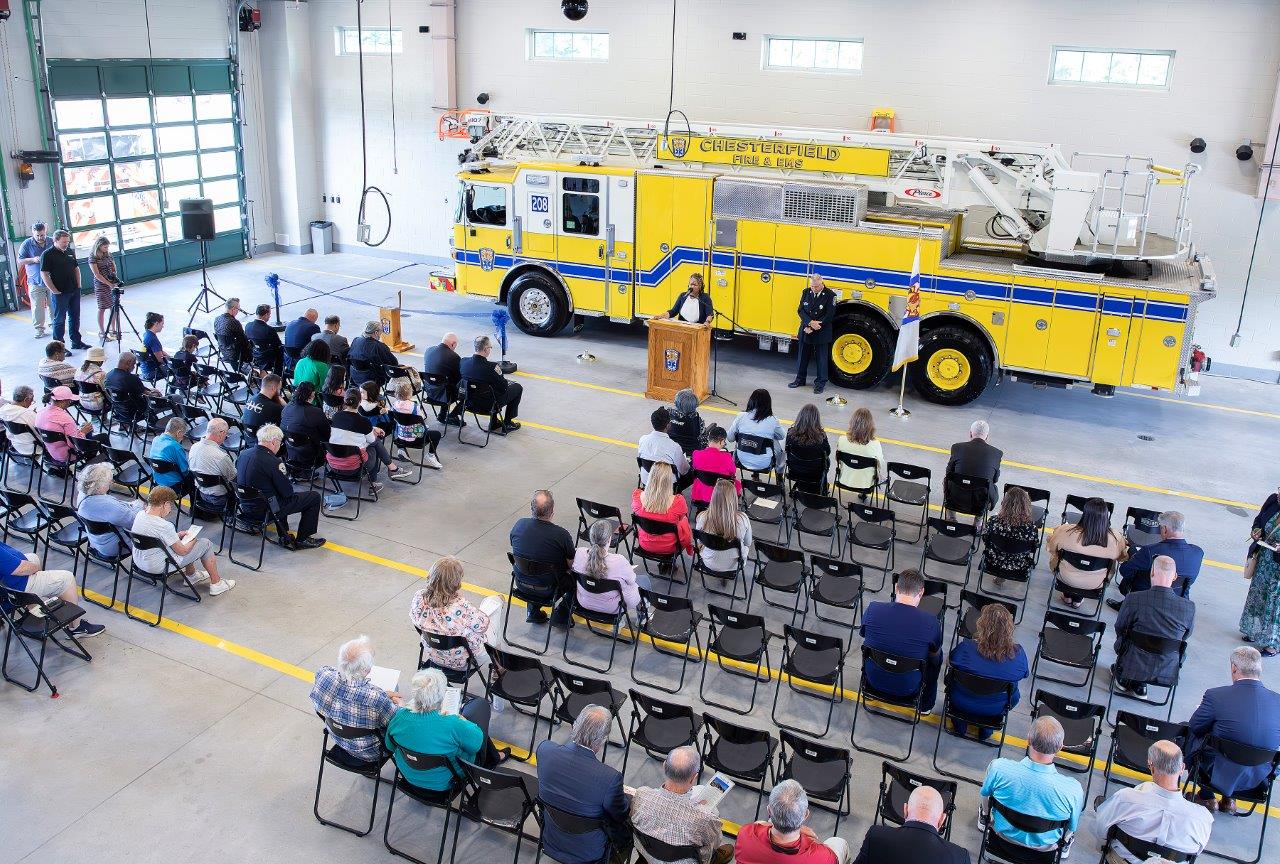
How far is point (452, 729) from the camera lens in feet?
20.8

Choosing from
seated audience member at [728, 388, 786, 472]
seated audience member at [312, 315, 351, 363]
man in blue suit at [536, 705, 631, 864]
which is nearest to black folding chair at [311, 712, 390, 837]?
man in blue suit at [536, 705, 631, 864]

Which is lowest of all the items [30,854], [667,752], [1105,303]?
[30,854]

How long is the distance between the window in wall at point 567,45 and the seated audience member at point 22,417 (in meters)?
12.0

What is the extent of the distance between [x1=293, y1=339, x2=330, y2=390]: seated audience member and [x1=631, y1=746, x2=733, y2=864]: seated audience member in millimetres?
8321

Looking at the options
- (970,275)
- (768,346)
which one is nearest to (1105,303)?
(970,275)

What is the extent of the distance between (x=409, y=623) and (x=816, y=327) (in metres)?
Answer: 7.73

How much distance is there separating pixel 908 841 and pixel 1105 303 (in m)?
10.2

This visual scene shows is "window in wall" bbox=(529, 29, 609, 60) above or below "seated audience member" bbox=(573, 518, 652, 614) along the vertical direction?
above

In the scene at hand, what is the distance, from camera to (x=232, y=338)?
13930mm

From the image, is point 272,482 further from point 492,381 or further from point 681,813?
point 681,813

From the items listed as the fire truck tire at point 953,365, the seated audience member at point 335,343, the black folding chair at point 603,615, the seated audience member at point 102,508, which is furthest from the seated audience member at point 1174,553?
the seated audience member at point 335,343

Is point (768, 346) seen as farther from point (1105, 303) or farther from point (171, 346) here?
point (171, 346)

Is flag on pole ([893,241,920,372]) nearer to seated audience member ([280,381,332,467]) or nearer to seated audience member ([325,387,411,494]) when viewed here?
seated audience member ([325,387,411,494])

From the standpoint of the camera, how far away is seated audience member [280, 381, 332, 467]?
1073 cm
